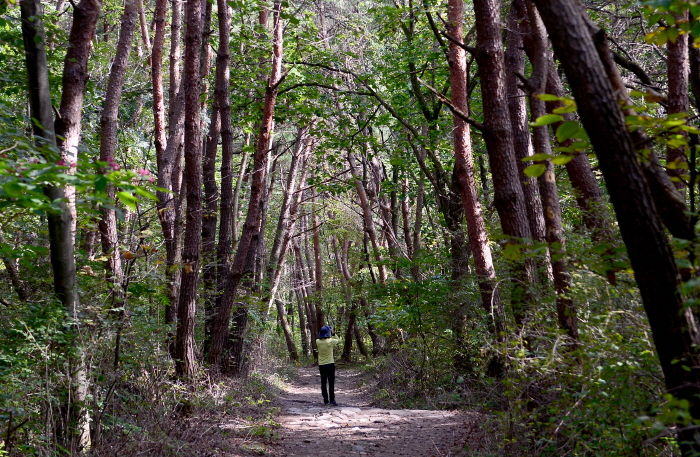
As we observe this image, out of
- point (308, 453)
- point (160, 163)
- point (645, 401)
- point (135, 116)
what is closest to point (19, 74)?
point (160, 163)

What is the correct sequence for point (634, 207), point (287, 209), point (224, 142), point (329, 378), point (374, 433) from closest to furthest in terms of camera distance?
point (634, 207), point (374, 433), point (224, 142), point (329, 378), point (287, 209)

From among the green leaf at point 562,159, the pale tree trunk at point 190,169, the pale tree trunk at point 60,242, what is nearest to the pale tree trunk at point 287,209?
the pale tree trunk at point 190,169

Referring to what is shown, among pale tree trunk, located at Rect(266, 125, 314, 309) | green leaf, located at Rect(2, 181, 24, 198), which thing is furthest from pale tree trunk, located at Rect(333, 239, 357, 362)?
green leaf, located at Rect(2, 181, 24, 198)

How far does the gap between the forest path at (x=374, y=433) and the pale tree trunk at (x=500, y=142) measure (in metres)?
2.59

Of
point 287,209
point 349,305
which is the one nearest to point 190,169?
point 287,209

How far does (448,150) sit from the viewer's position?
16.5 metres

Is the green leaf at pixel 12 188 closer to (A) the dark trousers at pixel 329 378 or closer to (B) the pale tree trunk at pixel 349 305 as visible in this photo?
(A) the dark trousers at pixel 329 378

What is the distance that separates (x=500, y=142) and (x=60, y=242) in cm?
481

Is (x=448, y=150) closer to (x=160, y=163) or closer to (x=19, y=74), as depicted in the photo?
Answer: (x=160, y=163)

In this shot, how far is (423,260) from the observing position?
13383 mm

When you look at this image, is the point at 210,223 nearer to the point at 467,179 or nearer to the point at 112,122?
the point at 112,122

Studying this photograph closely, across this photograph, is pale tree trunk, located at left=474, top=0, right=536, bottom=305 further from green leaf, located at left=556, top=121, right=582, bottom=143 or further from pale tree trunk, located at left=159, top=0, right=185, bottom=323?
pale tree trunk, located at left=159, top=0, right=185, bottom=323

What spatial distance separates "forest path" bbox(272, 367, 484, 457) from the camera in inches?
320

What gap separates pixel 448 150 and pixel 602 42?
13.9 m
